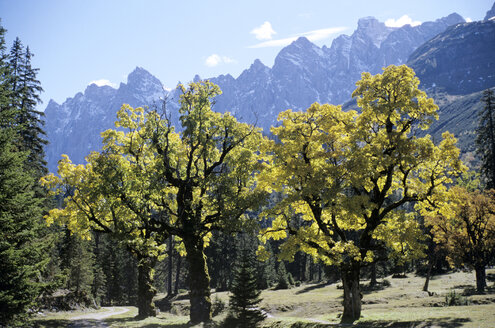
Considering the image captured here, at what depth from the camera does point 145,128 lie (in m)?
23.7

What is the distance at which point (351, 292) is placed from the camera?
71.4 feet

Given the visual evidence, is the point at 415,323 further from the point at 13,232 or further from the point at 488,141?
the point at 488,141

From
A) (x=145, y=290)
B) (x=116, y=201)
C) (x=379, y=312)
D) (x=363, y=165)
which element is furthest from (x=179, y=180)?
(x=379, y=312)

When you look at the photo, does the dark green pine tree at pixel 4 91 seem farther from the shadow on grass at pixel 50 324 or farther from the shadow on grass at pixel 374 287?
the shadow on grass at pixel 374 287

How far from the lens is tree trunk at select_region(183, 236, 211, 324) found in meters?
21.8

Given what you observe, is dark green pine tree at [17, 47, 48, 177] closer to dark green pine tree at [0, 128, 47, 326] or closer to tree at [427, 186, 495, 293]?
dark green pine tree at [0, 128, 47, 326]

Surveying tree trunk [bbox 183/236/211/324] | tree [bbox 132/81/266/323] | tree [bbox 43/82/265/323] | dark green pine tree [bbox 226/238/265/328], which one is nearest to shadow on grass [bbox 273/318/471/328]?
dark green pine tree [bbox 226/238/265/328]

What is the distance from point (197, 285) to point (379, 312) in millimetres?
16685

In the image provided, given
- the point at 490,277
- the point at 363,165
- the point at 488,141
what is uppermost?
the point at 488,141

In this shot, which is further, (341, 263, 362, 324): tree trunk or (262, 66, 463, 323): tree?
(341, 263, 362, 324): tree trunk

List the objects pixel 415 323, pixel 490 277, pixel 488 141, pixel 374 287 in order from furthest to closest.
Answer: pixel 488 141, pixel 374 287, pixel 490 277, pixel 415 323

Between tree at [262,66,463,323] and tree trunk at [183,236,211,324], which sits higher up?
tree at [262,66,463,323]

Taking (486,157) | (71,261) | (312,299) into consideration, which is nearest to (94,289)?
(71,261)

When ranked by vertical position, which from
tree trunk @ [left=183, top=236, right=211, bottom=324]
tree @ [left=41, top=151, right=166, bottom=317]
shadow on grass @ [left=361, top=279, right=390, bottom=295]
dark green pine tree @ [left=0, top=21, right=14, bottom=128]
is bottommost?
shadow on grass @ [left=361, top=279, right=390, bottom=295]
